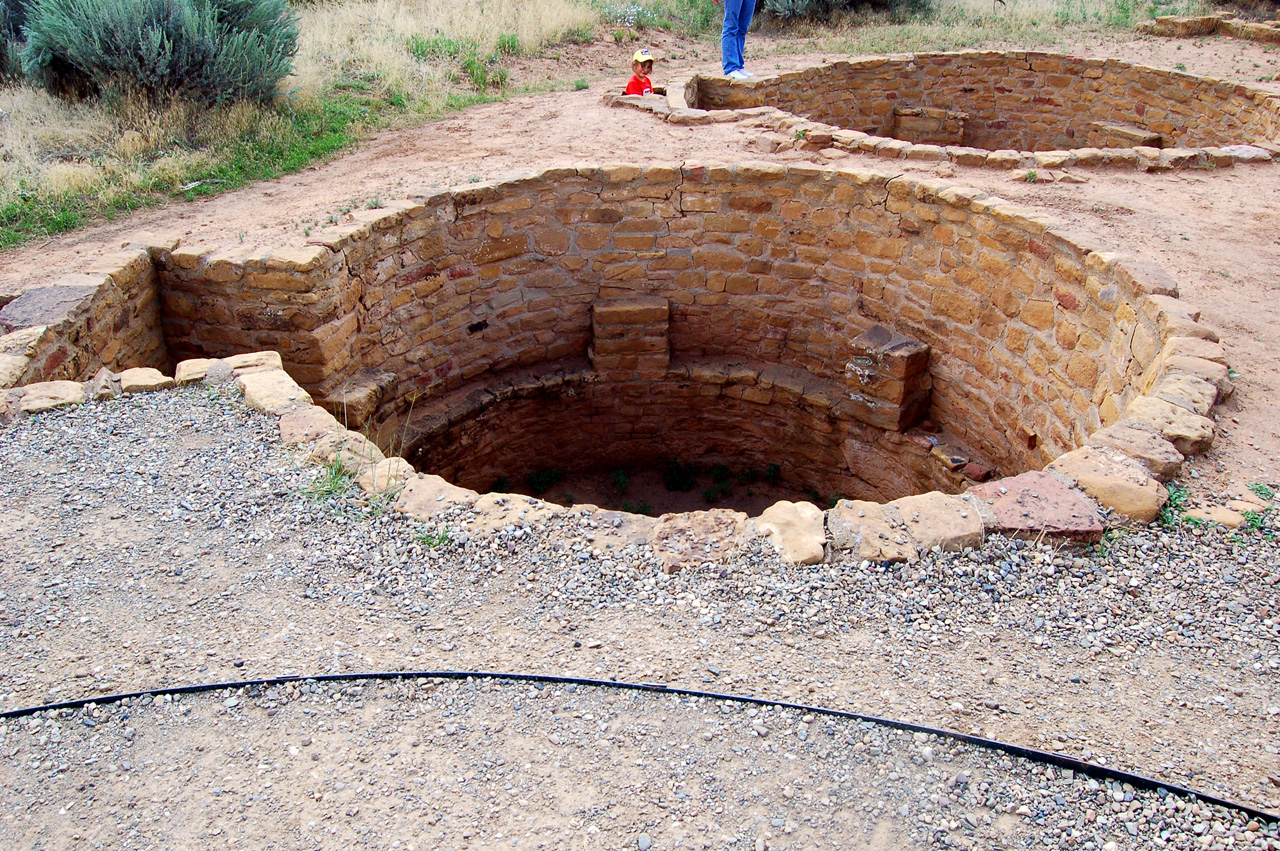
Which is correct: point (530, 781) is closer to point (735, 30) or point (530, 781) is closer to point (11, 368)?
point (11, 368)

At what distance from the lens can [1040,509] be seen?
11.6 feet

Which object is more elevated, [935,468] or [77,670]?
[77,670]

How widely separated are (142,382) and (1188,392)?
16.8ft

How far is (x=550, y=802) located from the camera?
252cm

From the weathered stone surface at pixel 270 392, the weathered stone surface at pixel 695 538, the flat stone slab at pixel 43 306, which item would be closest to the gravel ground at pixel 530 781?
the weathered stone surface at pixel 695 538

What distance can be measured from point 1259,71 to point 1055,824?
1247cm

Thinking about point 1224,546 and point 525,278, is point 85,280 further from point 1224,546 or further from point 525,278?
point 1224,546

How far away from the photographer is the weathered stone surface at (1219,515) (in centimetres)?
345

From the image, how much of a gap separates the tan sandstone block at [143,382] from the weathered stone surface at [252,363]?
316 mm

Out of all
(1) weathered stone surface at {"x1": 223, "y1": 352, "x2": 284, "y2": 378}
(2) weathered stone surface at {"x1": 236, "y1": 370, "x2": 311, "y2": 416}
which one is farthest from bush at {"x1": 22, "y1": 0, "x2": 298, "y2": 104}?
(2) weathered stone surface at {"x1": 236, "y1": 370, "x2": 311, "y2": 416}

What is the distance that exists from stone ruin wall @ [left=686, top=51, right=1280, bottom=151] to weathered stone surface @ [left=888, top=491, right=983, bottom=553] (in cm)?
762

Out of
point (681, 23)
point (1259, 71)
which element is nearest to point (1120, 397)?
point (1259, 71)

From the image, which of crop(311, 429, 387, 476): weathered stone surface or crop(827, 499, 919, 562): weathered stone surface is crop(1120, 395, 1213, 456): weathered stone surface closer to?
crop(827, 499, 919, 562): weathered stone surface

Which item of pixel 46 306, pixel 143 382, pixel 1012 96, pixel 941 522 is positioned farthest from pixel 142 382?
pixel 1012 96
